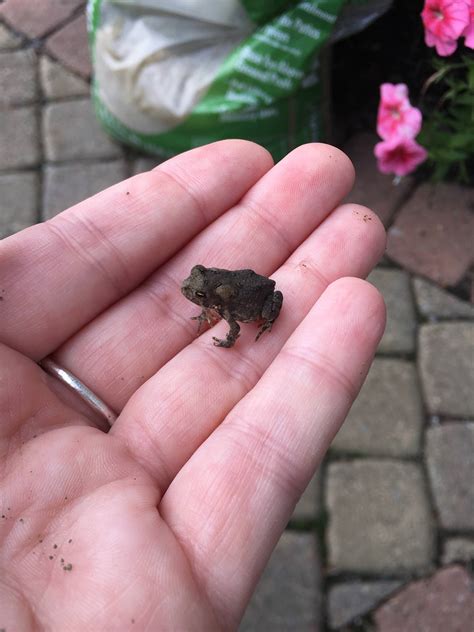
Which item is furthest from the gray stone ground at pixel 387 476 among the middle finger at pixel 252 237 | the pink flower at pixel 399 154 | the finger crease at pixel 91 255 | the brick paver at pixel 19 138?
the finger crease at pixel 91 255

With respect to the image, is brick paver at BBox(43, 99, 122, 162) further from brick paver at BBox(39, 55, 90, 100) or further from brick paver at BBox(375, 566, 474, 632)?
brick paver at BBox(375, 566, 474, 632)

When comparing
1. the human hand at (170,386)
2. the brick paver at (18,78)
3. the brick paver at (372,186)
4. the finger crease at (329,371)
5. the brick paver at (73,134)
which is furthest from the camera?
the brick paver at (18,78)

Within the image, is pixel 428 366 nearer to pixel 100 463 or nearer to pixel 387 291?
pixel 387 291

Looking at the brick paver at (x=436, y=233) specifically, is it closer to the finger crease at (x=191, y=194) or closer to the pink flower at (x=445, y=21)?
the pink flower at (x=445, y=21)

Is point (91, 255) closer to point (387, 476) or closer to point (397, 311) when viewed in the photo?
point (387, 476)

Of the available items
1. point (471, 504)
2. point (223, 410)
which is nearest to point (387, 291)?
point (471, 504)

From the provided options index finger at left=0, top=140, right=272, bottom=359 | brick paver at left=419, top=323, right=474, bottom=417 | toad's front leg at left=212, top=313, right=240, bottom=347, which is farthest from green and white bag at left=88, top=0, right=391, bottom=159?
toad's front leg at left=212, top=313, right=240, bottom=347
